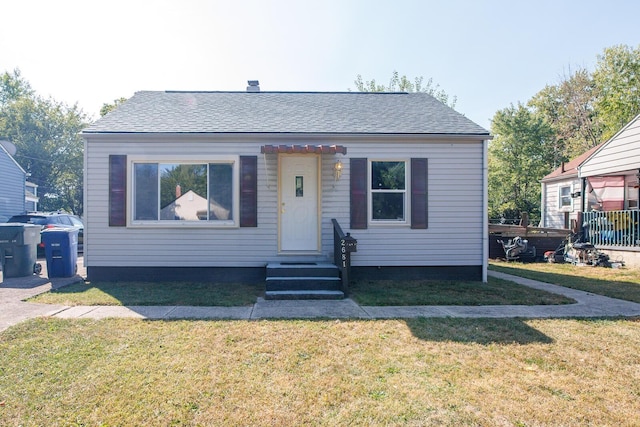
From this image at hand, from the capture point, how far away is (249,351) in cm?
379

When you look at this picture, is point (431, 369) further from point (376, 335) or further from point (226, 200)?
point (226, 200)

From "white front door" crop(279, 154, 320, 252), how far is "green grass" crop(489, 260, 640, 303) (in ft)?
18.3

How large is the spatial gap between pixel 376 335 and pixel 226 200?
475 cm

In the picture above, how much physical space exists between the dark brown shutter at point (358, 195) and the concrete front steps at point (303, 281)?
120cm

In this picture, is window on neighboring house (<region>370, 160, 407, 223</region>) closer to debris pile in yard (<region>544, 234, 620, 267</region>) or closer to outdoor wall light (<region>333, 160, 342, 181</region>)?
outdoor wall light (<region>333, 160, 342, 181</region>)

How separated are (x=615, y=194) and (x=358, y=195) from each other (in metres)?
10.7

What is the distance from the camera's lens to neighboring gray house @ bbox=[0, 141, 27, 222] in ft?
55.1

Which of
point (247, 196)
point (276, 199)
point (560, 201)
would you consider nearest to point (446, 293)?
point (276, 199)

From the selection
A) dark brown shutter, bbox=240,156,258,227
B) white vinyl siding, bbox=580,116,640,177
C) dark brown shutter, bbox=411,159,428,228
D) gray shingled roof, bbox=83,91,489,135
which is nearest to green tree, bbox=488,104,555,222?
white vinyl siding, bbox=580,116,640,177

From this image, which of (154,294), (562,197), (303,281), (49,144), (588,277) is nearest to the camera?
(154,294)

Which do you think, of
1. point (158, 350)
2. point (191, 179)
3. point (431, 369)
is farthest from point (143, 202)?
point (431, 369)

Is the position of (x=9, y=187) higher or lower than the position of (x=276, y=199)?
higher

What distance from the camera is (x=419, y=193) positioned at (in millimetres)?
7867

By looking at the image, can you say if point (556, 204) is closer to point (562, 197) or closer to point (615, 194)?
point (562, 197)
